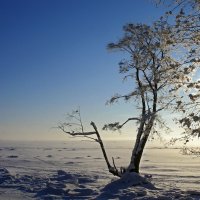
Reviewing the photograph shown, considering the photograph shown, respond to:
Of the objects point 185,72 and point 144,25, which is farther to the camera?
point 144,25

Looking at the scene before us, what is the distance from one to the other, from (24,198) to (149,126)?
7.69 m

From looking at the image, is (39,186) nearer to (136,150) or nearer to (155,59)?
(136,150)

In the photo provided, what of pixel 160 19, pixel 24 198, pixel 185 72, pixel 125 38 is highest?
pixel 125 38

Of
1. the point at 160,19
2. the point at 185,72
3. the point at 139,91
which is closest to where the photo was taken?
the point at 160,19

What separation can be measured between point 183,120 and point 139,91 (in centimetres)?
769

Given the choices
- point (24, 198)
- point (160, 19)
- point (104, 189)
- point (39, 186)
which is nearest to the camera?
point (160, 19)

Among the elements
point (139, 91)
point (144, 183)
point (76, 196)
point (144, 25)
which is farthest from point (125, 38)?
point (76, 196)

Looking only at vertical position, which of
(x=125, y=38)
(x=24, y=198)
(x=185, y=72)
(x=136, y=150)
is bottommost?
(x=24, y=198)

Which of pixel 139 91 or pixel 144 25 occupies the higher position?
pixel 144 25

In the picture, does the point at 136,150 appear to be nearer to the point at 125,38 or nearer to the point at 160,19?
the point at 125,38

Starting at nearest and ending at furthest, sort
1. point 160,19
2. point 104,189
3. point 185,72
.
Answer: point 160,19
point 185,72
point 104,189

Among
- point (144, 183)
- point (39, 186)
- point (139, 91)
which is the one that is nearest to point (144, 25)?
point (139, 91)

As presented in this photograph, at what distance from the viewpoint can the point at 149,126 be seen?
2280cm

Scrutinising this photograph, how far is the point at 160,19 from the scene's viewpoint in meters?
14.2
